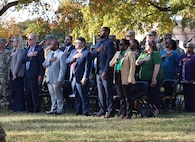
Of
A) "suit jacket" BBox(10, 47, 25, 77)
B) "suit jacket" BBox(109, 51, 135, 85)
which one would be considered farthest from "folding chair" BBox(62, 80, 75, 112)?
"suit jacket" BBox(109, 51, 135, 85)

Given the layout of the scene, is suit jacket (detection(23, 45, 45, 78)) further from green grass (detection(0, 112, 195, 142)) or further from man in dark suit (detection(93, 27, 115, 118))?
man in dark suit (detection(93, 27, 115, 118))

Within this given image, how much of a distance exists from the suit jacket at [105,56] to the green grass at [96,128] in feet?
3.62

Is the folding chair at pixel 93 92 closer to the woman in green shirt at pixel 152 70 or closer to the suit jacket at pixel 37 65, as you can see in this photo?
the suit jacket at pixel 37 65

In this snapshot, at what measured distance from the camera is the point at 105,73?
11.5m

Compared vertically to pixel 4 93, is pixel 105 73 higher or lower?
higher

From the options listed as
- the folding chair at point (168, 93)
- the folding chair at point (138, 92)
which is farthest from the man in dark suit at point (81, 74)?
the folding chair at point (168, 93)

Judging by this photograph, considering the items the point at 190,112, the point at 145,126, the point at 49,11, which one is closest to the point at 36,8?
the point at 49,11

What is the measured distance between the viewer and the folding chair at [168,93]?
1227 centimetres

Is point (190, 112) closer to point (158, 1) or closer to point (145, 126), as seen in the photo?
point (145, 126)

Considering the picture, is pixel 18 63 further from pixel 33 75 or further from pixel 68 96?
pixel 68 96

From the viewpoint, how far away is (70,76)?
1282 centimetres

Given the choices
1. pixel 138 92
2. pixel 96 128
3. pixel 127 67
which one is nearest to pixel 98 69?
pixel 127 67

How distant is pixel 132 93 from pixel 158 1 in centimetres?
1411

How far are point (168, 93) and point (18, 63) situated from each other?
390cm
